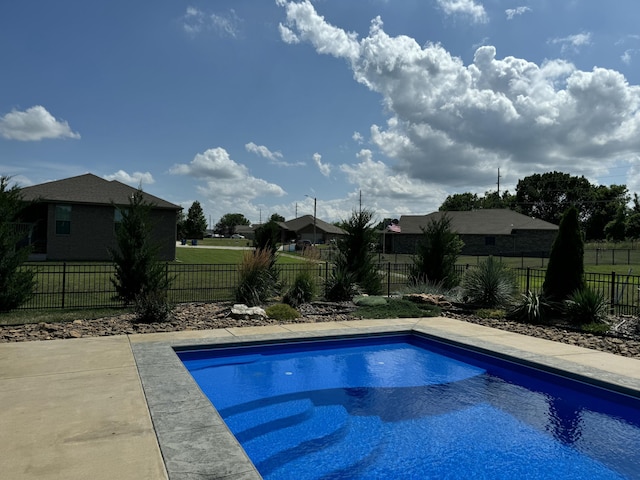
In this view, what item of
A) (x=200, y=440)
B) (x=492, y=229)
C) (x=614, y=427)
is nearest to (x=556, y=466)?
(x=614, y=427)

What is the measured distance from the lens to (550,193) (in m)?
74.2

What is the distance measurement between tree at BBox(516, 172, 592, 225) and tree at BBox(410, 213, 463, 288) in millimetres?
64887

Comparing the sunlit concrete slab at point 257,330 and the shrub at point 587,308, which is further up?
the shrub at point 587,308

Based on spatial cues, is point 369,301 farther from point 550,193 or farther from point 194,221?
point 550,193

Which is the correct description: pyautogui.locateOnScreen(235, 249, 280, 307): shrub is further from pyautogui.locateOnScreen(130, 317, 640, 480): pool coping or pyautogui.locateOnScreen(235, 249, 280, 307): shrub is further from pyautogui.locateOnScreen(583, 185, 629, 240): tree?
pyautogui.locateOnScreen(583, 185, 629, 240): tree

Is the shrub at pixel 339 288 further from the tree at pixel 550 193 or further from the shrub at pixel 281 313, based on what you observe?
the tree at pixel 550 193

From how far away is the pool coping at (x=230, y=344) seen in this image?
11.2 ft

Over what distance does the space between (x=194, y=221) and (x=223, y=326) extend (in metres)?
68.0

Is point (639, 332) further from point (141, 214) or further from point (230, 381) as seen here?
point (141, 214)

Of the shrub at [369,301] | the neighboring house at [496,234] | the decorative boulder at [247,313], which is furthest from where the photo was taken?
the neighboring house at [496,234]

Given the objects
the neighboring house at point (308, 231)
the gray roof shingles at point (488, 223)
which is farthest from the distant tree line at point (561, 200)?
the neighboring house at point (308, 231)

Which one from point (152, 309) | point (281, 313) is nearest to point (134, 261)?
point (152, 309)

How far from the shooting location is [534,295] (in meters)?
10.6

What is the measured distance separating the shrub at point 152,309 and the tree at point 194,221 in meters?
67.3
